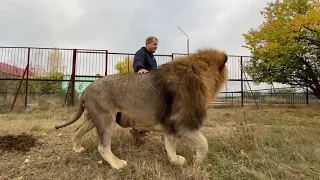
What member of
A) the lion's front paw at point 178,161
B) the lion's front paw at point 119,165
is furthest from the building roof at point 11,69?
the lion's front paw at point 178,161

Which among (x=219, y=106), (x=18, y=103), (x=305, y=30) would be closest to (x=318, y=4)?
(x=305, y=30)

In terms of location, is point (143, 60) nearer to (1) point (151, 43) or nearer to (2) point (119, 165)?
(1) point (151, 43)

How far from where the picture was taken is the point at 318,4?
1268 centimetres

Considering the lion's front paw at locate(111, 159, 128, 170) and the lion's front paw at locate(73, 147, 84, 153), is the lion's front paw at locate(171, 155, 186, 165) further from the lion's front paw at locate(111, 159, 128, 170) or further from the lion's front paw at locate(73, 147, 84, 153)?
the lion's front paw at locate(73, 147, 84, 153)

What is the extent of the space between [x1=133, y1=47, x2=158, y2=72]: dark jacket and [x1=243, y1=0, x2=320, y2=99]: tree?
886 centimetres

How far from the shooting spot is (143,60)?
542cm

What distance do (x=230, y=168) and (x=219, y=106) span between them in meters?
12.6

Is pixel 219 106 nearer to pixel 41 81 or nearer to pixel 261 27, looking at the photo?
pixel 261 27

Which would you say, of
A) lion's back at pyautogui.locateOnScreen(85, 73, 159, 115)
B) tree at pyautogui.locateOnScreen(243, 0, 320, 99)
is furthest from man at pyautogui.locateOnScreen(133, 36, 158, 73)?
tree at pyautogui.locateOnScreen(243, 0, 320, 99)

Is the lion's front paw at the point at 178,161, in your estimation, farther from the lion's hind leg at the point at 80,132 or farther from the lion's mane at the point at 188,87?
the lion's hind leg at the point at 80,132

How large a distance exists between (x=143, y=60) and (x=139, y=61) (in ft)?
0.42

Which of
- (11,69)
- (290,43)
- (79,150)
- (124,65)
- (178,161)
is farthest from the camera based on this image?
(124,65)

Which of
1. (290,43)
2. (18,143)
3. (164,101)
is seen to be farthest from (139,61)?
(290,43)

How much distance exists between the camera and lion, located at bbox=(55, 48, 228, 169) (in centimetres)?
382
